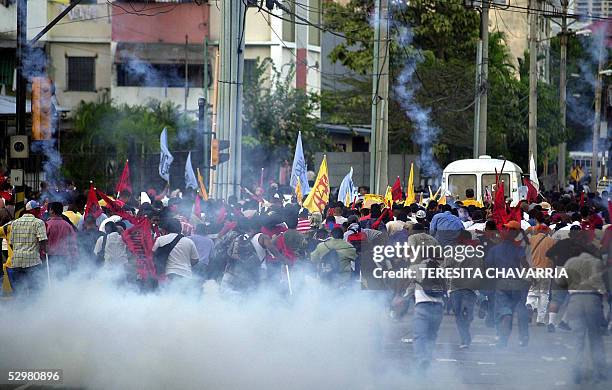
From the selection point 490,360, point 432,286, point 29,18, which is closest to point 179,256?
point 432,286

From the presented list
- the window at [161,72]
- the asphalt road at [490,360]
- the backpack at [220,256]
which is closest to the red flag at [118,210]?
the backpack at [220,256]

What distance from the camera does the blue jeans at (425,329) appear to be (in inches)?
491

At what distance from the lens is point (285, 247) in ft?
53.2

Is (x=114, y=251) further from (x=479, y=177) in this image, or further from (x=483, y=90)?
(x=483, y=90)

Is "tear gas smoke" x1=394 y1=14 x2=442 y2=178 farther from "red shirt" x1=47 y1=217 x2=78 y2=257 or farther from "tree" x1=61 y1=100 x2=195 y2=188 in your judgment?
"red shirt" x1=47 y1=217 x2=78 y2=257

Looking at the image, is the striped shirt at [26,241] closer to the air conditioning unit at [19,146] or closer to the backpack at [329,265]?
the backpack at [329,265]

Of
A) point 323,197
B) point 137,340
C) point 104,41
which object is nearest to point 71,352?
point 137,340

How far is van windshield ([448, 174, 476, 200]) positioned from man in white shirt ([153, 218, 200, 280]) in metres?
18.1

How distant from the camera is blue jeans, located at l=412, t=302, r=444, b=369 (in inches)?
491

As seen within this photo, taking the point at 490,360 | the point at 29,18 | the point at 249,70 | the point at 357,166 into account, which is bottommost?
the point at 490,360

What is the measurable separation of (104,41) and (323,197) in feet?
85.8

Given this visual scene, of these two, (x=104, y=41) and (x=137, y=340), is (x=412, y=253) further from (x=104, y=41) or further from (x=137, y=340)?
(x=104, y=41)

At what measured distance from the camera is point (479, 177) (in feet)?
104

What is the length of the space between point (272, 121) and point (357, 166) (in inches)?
414
